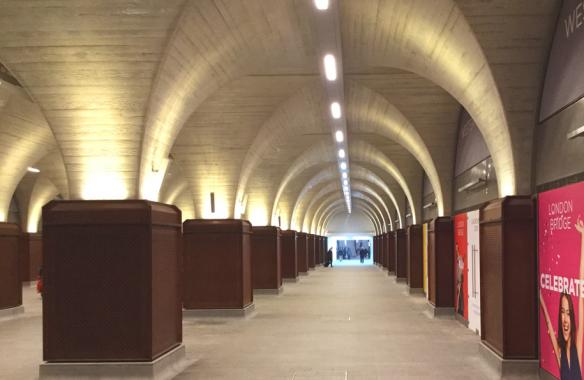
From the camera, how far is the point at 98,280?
10062 mm

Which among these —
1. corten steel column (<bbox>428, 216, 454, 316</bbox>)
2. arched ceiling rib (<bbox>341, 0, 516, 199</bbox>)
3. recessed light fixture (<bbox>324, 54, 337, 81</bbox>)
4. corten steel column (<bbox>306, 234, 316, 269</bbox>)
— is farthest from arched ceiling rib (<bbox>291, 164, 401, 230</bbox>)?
arched ceiling rib (<bbox>341, 0, 516, 199</bbox>)

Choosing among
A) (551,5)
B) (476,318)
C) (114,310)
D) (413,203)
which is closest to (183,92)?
(114,310)

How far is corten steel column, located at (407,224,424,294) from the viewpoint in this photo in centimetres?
2383

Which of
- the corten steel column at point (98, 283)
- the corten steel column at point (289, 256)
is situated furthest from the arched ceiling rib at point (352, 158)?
the corten steel column at point (98, 283)

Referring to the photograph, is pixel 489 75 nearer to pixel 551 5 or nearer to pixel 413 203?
pixel 551 5

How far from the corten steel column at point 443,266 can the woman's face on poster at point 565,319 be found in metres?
8.80

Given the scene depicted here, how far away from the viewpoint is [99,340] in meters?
10.0

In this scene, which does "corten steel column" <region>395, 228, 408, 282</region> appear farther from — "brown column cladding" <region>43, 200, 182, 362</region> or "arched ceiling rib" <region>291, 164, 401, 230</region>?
"brown column cladding" <region>43, 200, 182, 362</region>

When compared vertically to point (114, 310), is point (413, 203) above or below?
above

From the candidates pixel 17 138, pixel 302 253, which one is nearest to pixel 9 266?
pixel 17 138

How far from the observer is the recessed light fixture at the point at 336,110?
18.2 m

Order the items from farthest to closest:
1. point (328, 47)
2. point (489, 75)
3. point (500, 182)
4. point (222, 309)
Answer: point (222, 309) → point (328, 47) → point (500, 182) → point (489, 75)

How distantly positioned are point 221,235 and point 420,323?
545 centimetres

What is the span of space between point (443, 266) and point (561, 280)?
8953mm
